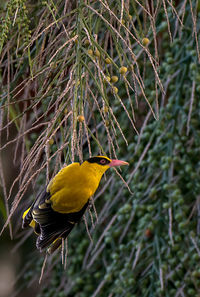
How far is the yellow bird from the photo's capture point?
1.18 metres

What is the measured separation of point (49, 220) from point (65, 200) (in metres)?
0.05

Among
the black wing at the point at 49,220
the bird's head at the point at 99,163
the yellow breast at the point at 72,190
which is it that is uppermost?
the bird's head at the point at 99,163

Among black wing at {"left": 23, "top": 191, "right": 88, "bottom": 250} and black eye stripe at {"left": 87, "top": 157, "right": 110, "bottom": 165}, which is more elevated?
black eye stripe at {"left": 87, "top": 157, "right": 110, "bottom": 165}

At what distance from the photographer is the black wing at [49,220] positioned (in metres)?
1.16

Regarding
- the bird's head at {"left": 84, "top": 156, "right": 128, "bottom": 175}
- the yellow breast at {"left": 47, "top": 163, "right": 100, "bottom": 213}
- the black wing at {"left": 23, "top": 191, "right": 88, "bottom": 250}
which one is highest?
the bird's head at {"left": 84, "top": 156, "right": 128, "bottom": 175}

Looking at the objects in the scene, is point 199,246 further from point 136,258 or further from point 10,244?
point 10,244

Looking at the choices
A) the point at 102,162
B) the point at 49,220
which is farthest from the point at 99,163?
the point at 49,220

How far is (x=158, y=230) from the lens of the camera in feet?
5.43

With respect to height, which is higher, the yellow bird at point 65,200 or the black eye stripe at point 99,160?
the black eye stripe at point 99,160

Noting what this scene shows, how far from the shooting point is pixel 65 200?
120 cm

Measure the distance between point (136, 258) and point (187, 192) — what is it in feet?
0.87

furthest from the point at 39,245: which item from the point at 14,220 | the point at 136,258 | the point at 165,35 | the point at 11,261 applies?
the point at 11,261

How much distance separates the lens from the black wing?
116 centimetres

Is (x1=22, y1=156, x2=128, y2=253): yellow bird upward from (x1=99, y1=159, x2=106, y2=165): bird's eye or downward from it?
downward
